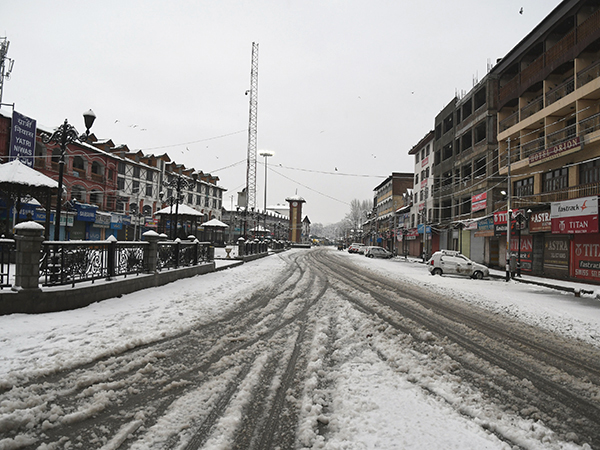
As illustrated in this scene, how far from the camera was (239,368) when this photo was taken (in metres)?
4.90

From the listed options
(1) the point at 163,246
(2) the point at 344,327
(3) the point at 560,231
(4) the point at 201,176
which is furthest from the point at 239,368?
(4) the point at 201,176

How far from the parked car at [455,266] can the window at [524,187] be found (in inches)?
305

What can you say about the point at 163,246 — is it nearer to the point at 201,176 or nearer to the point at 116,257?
the point at 116,257

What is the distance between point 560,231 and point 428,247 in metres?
24.6

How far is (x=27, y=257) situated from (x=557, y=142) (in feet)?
84.6

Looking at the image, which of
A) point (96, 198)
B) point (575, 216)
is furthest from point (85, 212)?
point (575, 216)

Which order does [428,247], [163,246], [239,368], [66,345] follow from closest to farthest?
[239,368]
[66,345]
[163,246]
[428,247]

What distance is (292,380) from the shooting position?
4.51m

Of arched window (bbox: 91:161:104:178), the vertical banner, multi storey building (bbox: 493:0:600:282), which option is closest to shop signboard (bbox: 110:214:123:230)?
arched window (bbox: 91:161:104:178)

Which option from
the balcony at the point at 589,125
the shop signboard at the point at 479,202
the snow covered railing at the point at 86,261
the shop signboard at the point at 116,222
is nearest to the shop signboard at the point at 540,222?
the balcony at the point at 589,125

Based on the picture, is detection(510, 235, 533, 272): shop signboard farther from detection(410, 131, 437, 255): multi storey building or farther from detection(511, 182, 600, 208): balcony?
detection(410, 131, 437, 255): multi storey building

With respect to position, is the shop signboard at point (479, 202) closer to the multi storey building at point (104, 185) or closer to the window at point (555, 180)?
the window at point (555, 180)

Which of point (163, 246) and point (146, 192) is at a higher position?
point (146, 192)

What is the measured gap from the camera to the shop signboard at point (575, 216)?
57.5 feet
